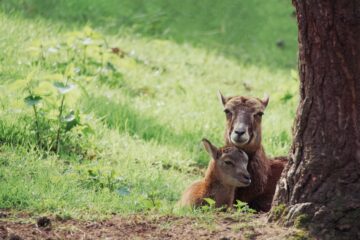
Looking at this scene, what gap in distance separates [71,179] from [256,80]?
5.57 metres

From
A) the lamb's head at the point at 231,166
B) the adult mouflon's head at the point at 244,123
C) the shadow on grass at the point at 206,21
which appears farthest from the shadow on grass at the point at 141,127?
the shadow on grass at the point at 206,21

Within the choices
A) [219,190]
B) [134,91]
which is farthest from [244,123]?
[134,91]

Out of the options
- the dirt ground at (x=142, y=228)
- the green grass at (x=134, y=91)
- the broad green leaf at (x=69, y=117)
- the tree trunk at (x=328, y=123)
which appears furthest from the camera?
the broad green leaf at (x=69, y=117)

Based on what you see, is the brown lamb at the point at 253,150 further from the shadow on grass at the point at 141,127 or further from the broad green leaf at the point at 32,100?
the broad green leaf at the point at 32,100

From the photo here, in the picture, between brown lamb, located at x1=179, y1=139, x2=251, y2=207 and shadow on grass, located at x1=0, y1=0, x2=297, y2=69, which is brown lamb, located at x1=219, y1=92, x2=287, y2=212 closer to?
brown lamb, located at x1=179, y1=139, x2=251, y2=207

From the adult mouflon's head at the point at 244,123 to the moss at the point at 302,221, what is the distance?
1.96m

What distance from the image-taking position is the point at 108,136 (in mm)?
9258

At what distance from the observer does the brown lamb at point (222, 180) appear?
7.65 m

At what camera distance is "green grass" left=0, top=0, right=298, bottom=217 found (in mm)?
7754

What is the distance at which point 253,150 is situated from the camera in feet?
26.8

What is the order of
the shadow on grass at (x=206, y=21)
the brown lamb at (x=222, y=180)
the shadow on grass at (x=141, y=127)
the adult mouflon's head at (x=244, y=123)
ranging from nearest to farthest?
the brown lamb at (x=222, y=180), the adult mouflon's head at (x=244, y=123), the shadow on grass at (x=141, y=127), the shadow on grass at (x=206, y=21)

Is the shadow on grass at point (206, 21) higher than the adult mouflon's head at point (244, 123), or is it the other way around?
the shadow on grass at point (206, 21)

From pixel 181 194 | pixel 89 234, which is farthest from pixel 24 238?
pixel 181 194

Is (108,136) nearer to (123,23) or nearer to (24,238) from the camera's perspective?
(24,238)
